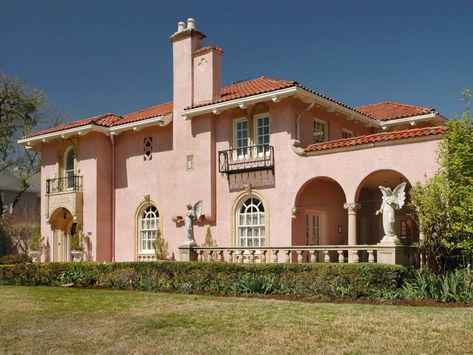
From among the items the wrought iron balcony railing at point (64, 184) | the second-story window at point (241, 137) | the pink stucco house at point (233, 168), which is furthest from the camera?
the wrought iron balcony railing at point (64, 184)

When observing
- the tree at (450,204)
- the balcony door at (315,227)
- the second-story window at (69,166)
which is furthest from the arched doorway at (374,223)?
the second-story window at (69,166)

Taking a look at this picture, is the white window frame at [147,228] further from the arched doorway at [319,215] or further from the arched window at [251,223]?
the arched doorway at [319,215]

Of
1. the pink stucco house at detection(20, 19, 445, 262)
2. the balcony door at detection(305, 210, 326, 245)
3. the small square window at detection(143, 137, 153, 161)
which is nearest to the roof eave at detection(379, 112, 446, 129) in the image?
the pink stucco house at detection(20, 19, 445, 262)

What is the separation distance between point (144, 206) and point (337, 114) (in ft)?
26.9

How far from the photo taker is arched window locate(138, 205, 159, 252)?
2350 cm

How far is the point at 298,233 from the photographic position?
19.5m

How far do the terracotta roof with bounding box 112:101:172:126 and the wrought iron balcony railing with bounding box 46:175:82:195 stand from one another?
2.85 m

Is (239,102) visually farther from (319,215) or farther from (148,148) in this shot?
(148,148)

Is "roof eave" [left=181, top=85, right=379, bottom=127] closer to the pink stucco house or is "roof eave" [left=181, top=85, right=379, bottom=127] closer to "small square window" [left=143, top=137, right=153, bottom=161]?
the pink stucco house

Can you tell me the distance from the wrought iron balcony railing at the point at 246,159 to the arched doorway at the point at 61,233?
8496 mm

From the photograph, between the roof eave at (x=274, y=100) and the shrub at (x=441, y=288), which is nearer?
the shrub at (x=441, y=288)

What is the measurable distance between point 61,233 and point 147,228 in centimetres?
460

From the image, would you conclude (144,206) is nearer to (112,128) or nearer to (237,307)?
(112,128)

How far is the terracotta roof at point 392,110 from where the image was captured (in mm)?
22453
